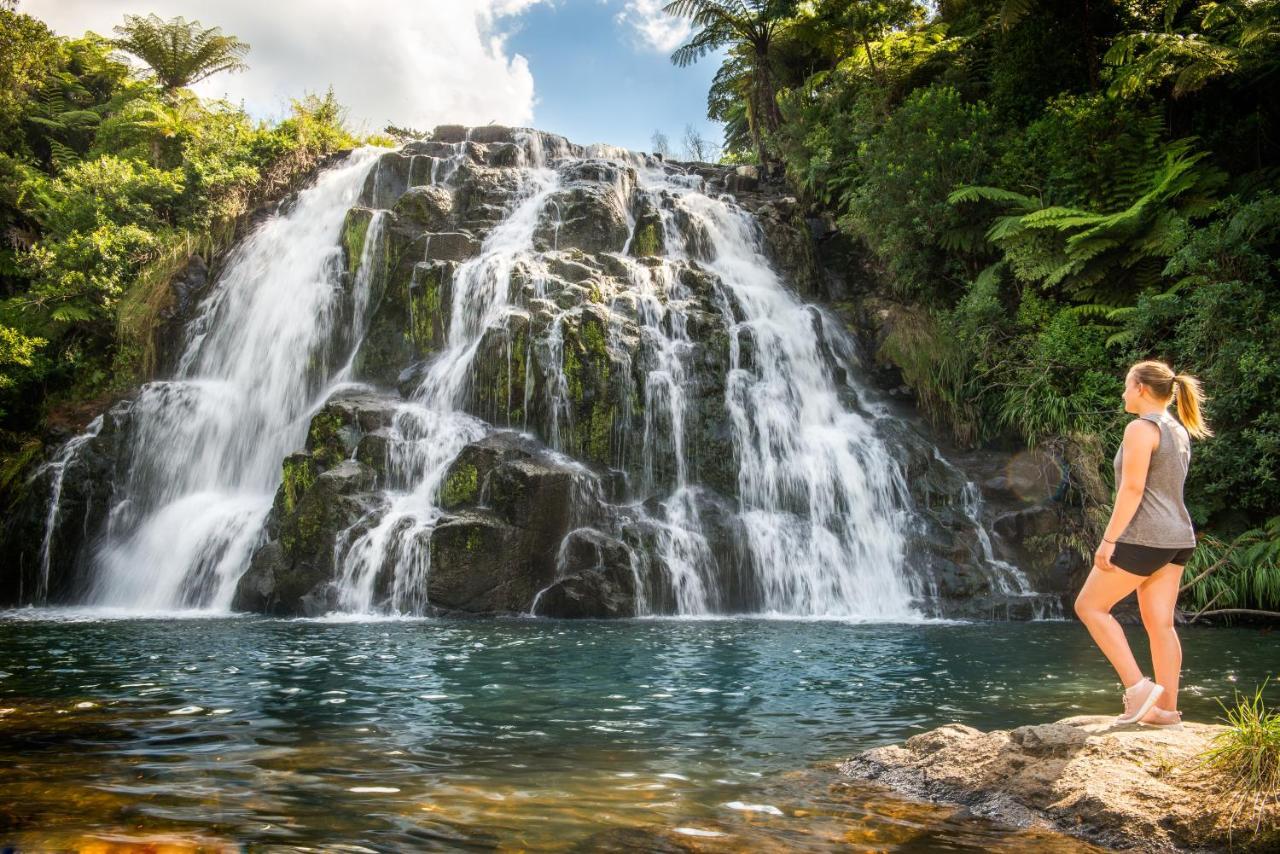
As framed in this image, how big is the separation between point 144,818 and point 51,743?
6.01 feet

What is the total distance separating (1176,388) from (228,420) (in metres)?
16.6

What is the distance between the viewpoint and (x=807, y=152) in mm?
22062

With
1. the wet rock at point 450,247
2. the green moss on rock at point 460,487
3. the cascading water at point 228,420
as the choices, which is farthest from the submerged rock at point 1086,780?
the wet rock at point 450,247

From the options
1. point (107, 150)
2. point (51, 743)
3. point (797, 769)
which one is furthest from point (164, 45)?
point (797, 769)

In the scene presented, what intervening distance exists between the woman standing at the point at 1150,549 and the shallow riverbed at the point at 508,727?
123cm

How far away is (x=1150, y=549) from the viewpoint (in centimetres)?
403

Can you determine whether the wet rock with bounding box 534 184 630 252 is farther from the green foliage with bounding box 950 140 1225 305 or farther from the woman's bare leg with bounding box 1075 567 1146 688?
the woman's bare leg with bounding box 1075 567 1146 688

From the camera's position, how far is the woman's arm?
405 cm

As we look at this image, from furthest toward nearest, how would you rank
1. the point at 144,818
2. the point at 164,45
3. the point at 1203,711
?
the point at 164,45 → the point at 1203,711 → the point at 144,818

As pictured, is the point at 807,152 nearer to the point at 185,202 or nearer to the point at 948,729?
the point at 185,202

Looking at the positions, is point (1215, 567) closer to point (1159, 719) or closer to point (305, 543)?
point (1159, 719)

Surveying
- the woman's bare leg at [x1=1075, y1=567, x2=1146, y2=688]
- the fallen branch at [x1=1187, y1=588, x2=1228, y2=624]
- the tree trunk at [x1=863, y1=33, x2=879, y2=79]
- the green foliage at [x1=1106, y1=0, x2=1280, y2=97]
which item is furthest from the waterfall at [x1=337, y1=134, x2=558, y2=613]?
the green foliage at [x1=1106, y1=0, x2=1280, y2=97]

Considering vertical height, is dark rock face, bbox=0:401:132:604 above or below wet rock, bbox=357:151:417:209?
below

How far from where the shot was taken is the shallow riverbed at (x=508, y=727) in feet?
11.0
